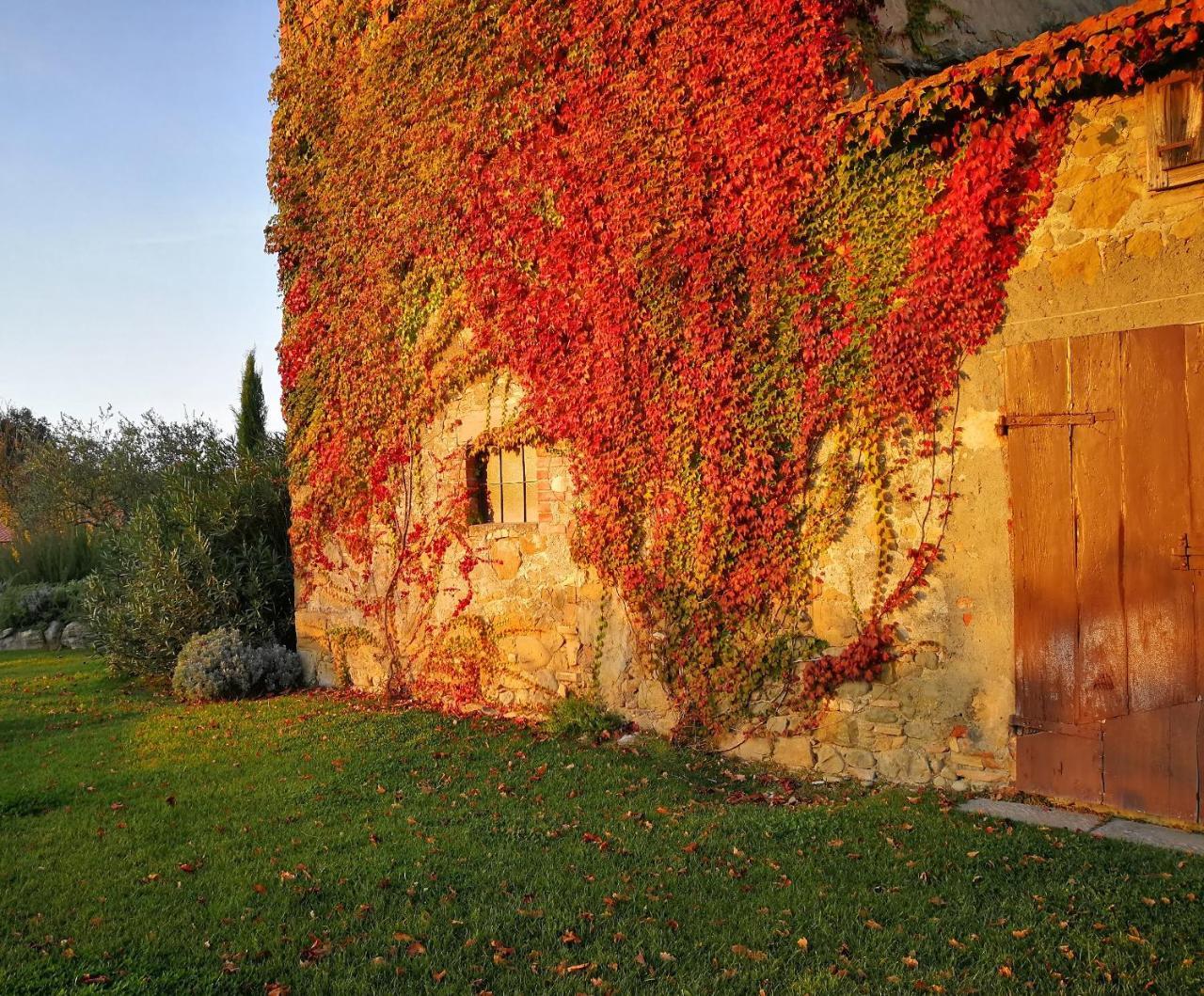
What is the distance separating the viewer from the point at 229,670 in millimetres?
8789

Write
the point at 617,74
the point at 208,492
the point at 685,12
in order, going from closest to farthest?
the point at 685,12 < the point at 617,74 < the point at 208,492

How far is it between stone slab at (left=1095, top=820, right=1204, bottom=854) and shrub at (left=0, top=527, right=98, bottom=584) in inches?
634

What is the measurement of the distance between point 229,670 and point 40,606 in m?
7.80

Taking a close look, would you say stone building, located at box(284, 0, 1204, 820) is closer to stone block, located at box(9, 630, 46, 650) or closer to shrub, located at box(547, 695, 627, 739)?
shrub, located at box(547, 695, 627, 739)

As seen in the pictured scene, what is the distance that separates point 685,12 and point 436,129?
280 centimetres

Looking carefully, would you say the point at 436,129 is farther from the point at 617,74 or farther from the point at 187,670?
the point at 187,670

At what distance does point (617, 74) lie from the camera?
6.63 metres

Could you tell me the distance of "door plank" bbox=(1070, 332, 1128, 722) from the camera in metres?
4.63

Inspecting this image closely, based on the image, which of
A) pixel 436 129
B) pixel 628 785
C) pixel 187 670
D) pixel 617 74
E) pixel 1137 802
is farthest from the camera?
pixel 187 670

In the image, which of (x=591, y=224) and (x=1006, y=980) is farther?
(x=591, y=224)

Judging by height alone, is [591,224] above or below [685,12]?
below

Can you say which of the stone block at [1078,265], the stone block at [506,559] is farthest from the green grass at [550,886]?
the stone block at [1078,265]

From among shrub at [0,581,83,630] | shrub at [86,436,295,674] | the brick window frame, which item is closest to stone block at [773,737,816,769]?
the brick window frame

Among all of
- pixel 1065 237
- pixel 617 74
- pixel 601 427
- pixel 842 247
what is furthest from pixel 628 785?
pixel 617 74
